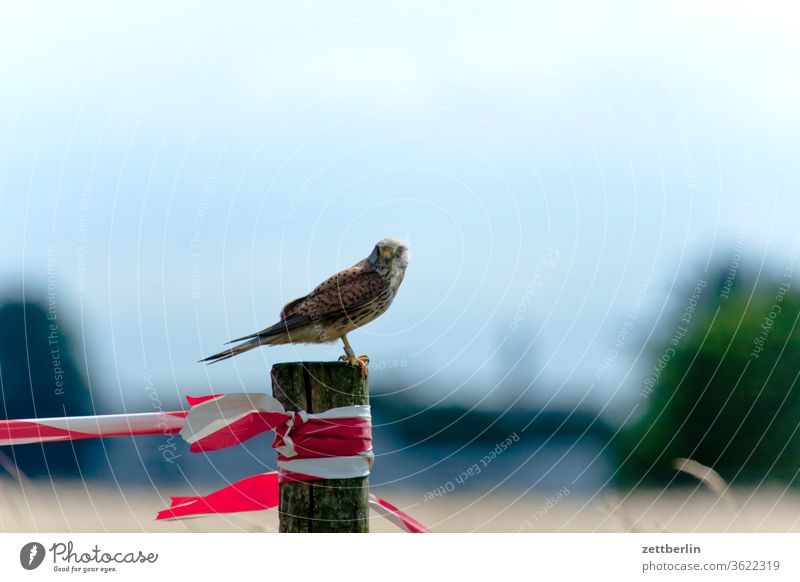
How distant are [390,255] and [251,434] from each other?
241 cm

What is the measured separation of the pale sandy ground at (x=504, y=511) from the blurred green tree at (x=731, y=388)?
0.73 metres

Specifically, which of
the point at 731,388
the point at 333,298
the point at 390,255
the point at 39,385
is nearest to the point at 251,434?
the point at 333,298

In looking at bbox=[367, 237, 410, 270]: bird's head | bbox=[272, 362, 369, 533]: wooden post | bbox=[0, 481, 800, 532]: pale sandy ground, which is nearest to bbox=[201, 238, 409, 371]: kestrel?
bbox=[367, 237, 410, 270]: bird's head

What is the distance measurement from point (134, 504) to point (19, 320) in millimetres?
5163

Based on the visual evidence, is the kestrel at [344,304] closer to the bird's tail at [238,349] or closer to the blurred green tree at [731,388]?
the bird's tail at [238,349]

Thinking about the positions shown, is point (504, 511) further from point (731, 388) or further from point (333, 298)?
point (333, 298)

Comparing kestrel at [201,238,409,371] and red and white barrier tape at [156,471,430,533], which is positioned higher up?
kestrel at [201,238,409,371]

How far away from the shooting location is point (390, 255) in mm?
7047

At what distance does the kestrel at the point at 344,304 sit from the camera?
20.8ft

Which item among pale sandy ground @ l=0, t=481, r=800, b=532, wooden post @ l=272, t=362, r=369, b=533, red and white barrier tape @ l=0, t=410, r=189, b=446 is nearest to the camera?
wooden post @ l=272, t=362, r=369, b=533

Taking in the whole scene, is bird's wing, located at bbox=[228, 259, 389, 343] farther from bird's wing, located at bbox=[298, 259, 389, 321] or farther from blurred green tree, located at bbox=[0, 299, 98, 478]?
blurred green tree, located at bbox=[0, 299, 98, 478]

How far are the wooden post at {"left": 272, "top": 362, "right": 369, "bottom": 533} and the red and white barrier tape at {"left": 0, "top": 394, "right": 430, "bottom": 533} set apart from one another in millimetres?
45

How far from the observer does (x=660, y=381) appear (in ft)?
53.6

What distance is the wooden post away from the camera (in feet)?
15.4
